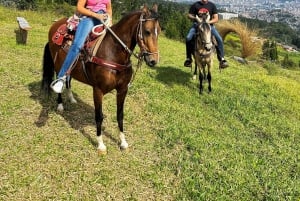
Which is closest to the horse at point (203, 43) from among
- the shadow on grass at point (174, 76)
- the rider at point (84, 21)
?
the shadow on grass at point (174, 76)

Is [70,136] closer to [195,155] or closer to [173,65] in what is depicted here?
[195,155]

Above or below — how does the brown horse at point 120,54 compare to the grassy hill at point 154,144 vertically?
above

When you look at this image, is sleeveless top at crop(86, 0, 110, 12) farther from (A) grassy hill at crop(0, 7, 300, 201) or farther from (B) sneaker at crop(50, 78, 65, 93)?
(A) grassy hill at crop(0, 7, 300, 201)

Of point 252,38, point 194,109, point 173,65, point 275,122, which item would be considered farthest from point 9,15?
point 275,122

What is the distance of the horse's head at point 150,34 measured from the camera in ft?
16.0

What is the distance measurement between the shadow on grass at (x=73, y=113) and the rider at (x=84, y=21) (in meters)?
1.27

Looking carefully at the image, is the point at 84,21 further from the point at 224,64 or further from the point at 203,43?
the point at 224,64

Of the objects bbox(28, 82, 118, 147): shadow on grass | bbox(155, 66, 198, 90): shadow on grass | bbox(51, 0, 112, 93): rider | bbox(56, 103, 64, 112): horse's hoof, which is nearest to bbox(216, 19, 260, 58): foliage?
bbox(155, 66, 198, 90): shadow on grass

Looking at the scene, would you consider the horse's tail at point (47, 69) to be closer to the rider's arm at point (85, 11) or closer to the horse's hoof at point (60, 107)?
the horse's hoof at point (60, 107)

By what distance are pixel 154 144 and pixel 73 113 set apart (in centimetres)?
207

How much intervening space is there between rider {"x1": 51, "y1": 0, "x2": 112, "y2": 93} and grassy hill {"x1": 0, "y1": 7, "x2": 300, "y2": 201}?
1.29 meters

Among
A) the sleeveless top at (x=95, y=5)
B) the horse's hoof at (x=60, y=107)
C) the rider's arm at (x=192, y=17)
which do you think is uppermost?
the sleeveless top at (x=95, y=5)

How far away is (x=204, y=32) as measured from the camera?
8.88 metres

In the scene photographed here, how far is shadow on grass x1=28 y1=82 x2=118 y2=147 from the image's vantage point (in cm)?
685
